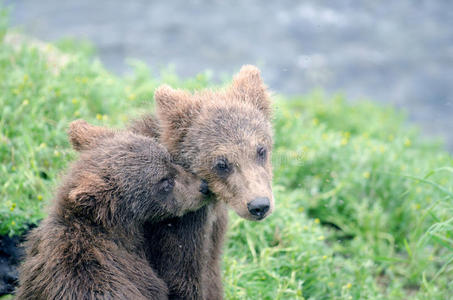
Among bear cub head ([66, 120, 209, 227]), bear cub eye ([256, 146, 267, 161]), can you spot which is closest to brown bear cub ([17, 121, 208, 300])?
bear cub head ([66, 120, 209, 227])

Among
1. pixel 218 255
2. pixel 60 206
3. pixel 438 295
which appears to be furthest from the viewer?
pixel 438 295

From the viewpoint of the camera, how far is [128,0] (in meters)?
17.3

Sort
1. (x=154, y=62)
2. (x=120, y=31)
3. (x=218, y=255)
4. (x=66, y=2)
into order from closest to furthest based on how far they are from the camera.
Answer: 1. (x=218, y=255)
2. (x=154, y=62)
3. (x=120, y=31)
4. (x=66, y=2)

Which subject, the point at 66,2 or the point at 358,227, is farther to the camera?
the point at 66,2

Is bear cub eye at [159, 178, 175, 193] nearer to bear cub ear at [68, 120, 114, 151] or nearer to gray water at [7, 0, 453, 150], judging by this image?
bear cub ear at [68, 120, 114, 151]

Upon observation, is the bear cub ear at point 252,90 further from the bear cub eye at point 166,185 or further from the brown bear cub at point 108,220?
the bear cub eye at point 166,185

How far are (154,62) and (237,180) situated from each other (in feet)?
34.4

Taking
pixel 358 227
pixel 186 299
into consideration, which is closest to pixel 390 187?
pixel 358 227

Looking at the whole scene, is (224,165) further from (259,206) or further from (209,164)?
(259,206)

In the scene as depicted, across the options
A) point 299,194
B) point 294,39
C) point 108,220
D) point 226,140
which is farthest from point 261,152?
point 294,39

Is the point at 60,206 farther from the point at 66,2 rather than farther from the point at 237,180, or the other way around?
the point at 66,2

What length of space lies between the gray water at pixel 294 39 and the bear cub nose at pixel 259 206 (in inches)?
390

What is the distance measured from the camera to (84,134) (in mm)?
5230

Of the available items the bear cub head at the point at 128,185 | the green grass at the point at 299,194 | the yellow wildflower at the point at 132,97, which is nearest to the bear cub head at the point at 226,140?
the bear cub head at the point at 128,185
